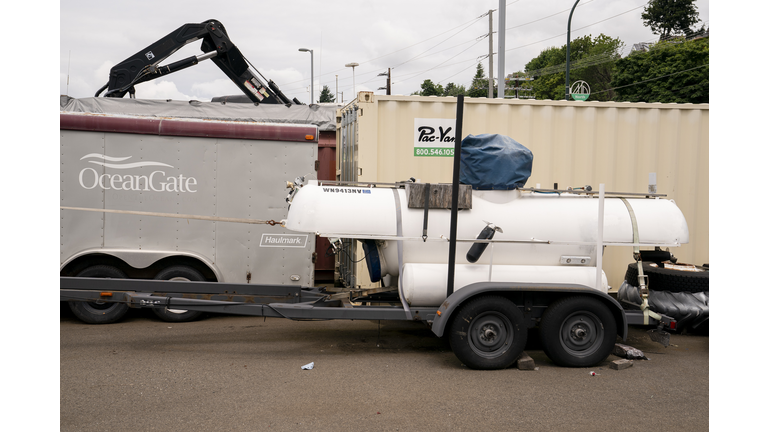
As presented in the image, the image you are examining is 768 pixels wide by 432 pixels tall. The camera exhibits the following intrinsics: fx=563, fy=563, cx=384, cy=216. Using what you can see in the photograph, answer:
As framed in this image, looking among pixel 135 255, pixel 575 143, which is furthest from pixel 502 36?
pixel 135 255

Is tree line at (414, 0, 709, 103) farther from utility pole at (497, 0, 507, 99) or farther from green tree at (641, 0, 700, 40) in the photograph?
utility pole at (497, 0, 507, 99)

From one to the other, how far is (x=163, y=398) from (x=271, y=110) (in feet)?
26.5

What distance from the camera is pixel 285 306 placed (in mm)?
5965

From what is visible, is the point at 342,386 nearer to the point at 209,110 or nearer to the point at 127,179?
the point at 127,179

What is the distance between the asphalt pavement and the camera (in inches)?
175

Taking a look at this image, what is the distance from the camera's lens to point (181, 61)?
10.6 meters

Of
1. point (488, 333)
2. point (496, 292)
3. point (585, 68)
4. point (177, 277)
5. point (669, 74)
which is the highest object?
point (585, 68)

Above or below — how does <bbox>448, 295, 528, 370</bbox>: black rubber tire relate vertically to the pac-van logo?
below

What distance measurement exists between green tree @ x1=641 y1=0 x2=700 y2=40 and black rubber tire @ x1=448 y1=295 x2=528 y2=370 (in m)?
59.6

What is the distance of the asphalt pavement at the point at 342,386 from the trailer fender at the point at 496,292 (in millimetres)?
→ 532

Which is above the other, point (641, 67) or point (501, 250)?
point (641, 67)

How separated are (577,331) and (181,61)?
28.1 ft

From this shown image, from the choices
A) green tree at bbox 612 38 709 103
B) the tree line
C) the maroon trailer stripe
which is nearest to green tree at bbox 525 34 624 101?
the tree line

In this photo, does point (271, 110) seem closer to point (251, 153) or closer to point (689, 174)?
point (251, 153)
